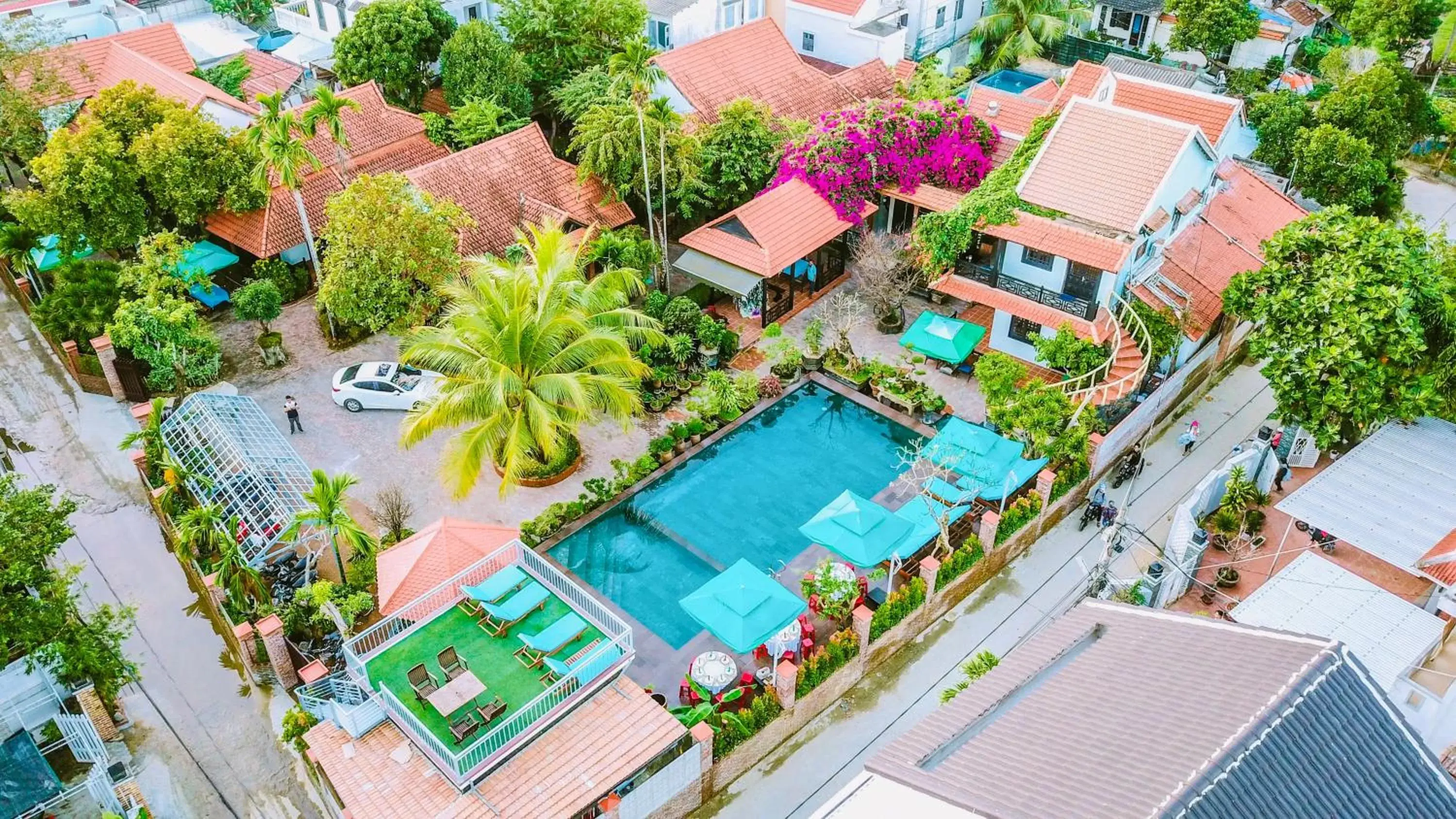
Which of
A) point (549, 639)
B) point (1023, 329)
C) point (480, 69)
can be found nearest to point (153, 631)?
point (549, 639)

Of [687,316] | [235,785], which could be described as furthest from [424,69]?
[235,785]

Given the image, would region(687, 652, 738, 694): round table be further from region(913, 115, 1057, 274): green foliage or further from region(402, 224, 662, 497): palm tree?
region(913, 115, 1057, 274): green foliage

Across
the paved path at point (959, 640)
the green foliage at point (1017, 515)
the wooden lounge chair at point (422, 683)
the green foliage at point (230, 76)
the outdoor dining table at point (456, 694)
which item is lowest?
the paved path at point (959, 640)

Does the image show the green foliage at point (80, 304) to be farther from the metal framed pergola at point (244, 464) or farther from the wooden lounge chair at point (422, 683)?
the wooden lounge chair at point (422, 683)

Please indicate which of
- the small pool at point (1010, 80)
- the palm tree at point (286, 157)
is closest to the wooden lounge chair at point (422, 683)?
the palm tree at point (286, 157)

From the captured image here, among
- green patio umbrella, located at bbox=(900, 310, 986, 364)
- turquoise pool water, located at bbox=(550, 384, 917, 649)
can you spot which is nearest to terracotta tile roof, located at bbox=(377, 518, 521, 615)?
turquoise pool water, located at bbox=(550, 384, 917, 649)

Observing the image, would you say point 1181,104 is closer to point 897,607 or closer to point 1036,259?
point 1036,259
